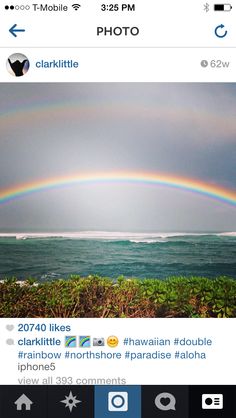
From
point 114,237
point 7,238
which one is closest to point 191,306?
point 114,237

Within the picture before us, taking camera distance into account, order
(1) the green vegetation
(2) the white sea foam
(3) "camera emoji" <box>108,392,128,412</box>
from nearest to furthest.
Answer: (3) "camera emoji" <box>108,392,128,412</box>, (1) the green vegetation, (2) the white sea foam

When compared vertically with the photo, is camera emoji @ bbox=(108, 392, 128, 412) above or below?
below
